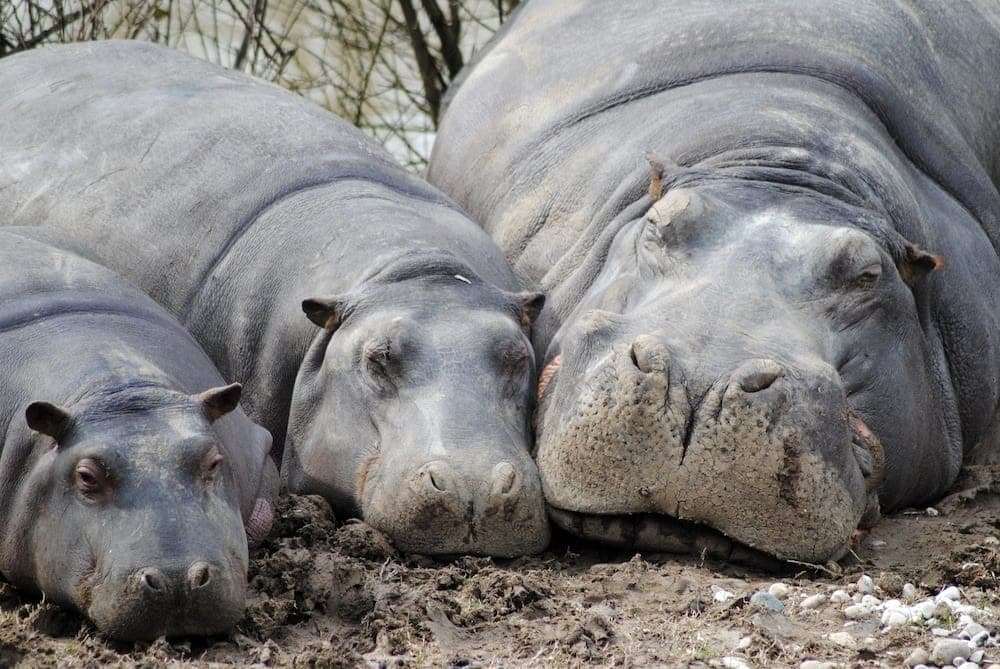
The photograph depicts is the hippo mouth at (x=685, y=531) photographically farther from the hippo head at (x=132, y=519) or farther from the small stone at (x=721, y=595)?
the hippo head at (x=132, y=519)

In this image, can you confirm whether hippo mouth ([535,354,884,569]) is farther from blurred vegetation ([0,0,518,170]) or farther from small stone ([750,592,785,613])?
blurred vegetation ([0,0,518,170])

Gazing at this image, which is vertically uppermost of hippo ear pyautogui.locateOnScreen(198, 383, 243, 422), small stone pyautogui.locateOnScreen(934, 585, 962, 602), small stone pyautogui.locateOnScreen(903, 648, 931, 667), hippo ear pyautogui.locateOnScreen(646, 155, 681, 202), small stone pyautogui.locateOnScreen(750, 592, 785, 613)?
hippo ear pyautogui.locateOnScreen(646, 155, 681, 202)

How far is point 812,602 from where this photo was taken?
14.6ft

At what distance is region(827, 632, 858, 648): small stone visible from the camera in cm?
416

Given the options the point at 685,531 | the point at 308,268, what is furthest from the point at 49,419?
the point at 685,531

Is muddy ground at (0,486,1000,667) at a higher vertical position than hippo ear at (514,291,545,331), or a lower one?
lower

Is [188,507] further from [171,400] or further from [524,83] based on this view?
[524,83]

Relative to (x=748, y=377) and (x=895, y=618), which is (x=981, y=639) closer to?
(x=895, y=618)

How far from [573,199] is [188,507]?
249cm

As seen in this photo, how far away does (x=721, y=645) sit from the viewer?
4.18 metres

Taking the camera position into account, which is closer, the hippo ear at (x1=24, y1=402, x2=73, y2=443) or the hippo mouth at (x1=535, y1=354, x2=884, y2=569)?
the hippo ear at (x1=24, y1=402, x2=73, y2=443)

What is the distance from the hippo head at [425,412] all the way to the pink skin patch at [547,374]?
0.05 metres

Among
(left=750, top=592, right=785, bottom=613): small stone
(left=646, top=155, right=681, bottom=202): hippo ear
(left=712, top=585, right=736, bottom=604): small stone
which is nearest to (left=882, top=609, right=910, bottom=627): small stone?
(left=750, top=592, right=785, bottom=613): small stone

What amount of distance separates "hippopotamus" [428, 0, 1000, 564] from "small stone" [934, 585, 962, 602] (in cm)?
36
